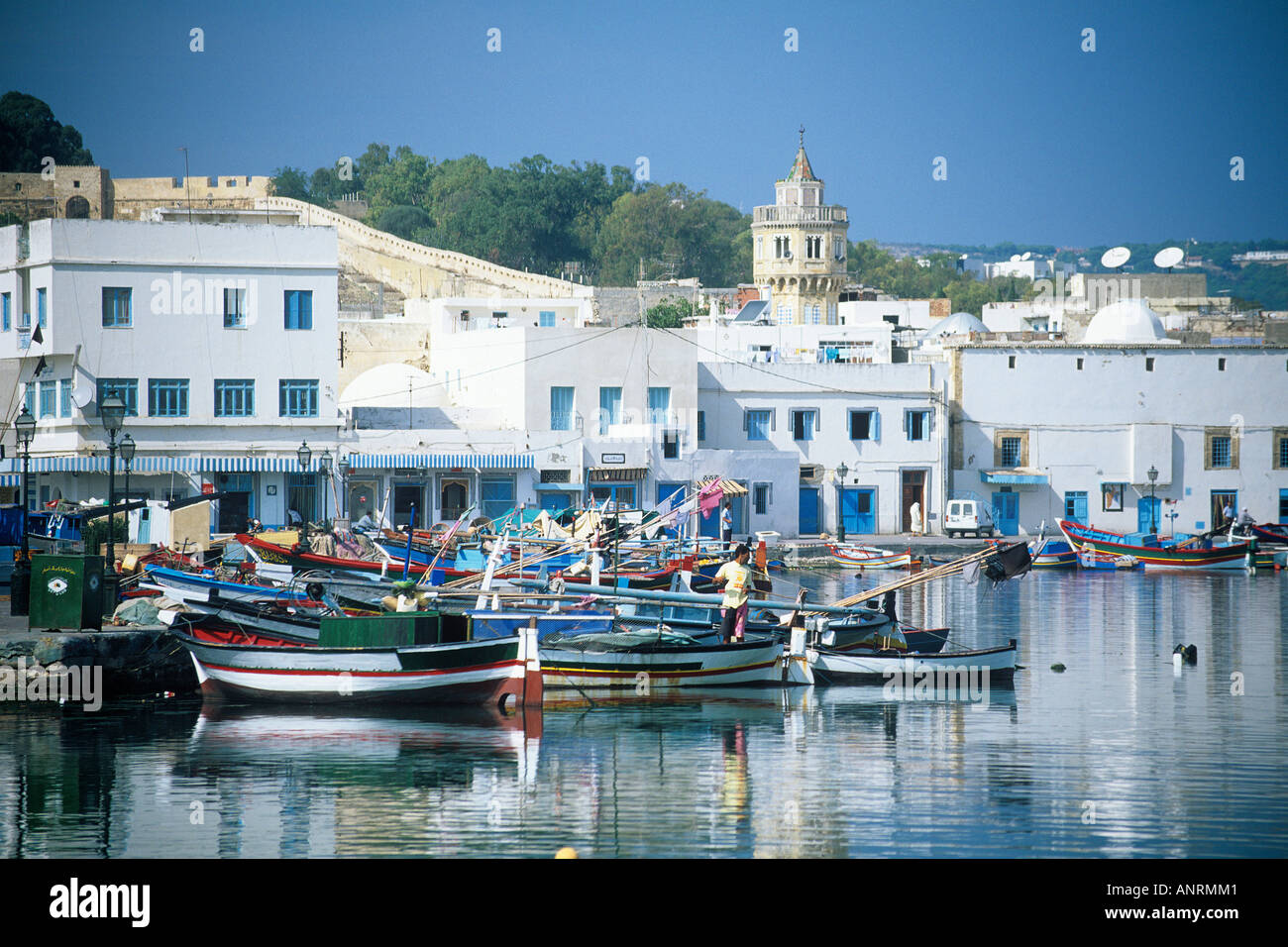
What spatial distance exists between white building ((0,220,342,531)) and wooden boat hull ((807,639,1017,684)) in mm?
22218

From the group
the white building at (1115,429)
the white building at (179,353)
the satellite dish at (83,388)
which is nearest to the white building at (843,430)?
the white building at (1115,429)

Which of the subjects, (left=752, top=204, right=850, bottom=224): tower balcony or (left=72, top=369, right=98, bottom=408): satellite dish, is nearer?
(left=72, top=369, right=98, bottom=408): satellite dish

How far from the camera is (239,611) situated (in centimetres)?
2238

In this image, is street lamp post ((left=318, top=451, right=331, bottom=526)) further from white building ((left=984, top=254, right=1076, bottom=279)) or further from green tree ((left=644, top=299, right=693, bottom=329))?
white building ((left=984, top=254, right=1076, bottom=279))

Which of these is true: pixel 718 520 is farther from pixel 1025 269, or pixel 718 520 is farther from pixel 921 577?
pixel 1025 269

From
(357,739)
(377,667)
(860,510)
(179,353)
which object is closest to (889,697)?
(377,667)

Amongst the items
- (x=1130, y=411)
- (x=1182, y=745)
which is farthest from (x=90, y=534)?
(x=1130, y=411)

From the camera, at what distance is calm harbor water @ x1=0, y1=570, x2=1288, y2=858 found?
47.9 feet

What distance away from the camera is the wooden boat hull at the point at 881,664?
76.4 ft

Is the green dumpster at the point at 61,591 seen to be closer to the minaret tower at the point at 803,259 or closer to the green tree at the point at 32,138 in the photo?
the minaret tower at the point at 803,259

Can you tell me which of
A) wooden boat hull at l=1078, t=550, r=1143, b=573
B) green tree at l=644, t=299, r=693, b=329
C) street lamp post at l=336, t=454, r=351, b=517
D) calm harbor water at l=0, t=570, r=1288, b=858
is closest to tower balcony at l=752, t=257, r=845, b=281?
green tree at l=644, t=299, r=693, b=329

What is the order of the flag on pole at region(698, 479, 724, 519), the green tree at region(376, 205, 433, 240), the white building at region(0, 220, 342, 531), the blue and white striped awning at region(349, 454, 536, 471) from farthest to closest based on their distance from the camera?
1. the green tree at region(376, 205, 433, 240)
2. the blue and white striped awning at region(349, 454, 536, 471)
3. the white building at region(0, 220, 342, 531)
4. the flag on pole at region(698, 479, 724, 519)
